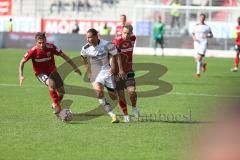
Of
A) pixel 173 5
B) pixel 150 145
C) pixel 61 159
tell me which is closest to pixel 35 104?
pixel 150 145

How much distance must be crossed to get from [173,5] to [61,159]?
37310 mm

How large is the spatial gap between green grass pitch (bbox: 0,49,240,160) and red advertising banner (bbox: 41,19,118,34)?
28155 millimetres

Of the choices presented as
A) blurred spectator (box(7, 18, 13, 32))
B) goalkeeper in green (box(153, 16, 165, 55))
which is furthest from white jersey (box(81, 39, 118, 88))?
blurred spectator (box(7, 18, 13, 32))

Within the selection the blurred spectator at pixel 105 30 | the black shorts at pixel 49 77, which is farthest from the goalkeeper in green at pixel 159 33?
the black shorts at pixel 49 77

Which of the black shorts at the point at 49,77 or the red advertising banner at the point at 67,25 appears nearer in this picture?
the black shorts at the point at 49,77

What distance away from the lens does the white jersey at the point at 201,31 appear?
2438 cm

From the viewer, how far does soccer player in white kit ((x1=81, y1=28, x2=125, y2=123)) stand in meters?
11.2

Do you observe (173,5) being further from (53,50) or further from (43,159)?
(43,159)

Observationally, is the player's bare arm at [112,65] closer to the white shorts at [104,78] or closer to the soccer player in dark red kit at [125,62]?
the white shorts at [104,78]

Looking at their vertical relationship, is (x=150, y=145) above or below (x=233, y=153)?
below

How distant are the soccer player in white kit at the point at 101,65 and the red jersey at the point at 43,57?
0.91m

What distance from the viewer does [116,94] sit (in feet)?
39.3

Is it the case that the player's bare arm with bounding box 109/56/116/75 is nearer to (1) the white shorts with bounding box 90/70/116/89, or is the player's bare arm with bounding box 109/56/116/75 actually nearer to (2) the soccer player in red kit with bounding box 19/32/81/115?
(1) the white shorts with bounding box 90/70/116/89

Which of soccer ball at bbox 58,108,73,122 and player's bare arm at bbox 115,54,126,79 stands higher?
player's bare arm at bbox 115,54,126,79
